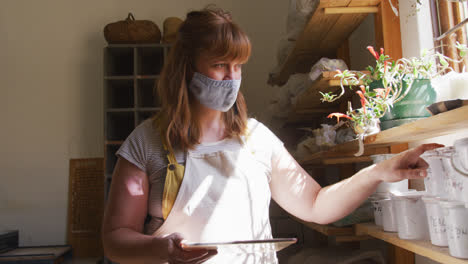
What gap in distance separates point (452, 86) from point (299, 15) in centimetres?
99

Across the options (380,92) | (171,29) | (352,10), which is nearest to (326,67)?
(352,10)

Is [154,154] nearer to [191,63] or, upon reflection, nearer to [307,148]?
[191,63]

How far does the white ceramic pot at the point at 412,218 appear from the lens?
1224mm

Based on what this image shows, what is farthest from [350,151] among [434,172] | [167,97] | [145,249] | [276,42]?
[276,42]

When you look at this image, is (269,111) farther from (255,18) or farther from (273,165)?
(273,165)

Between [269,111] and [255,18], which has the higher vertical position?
[255,18]

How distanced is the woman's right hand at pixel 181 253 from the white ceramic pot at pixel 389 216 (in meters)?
0.73

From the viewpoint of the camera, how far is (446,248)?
1.05 metres

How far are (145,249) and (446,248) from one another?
0.80 metres

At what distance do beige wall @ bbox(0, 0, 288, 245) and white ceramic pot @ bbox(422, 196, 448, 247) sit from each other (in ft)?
7.81

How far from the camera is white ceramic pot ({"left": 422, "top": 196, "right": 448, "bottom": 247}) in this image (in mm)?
1062

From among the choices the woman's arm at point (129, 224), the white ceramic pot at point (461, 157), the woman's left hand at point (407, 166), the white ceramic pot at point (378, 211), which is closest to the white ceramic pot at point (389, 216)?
the white ceramic pot at point (378, 211)

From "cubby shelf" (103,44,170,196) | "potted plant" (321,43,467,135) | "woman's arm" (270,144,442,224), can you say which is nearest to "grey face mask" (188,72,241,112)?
"woman's arm" (270,144,442,224)

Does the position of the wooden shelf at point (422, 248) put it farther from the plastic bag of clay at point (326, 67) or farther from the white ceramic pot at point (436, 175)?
the plastic bag of clay at point (326, 67)
